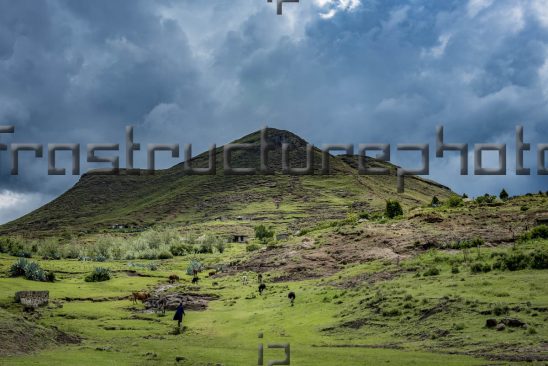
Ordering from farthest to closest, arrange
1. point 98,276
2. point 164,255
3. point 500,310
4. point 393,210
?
point 164,255 → point 393,210 → point 98,276 → point 500,310

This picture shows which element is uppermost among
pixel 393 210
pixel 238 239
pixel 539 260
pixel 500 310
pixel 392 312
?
pixel 393 210

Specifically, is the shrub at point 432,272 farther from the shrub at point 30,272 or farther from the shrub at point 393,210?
the shrub at point 393,210

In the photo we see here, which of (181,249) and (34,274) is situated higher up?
(34,274)

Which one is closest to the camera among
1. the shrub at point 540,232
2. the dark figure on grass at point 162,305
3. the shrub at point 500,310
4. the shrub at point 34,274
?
the shrub at point 500,310

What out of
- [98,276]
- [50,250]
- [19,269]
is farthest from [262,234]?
[19,269]

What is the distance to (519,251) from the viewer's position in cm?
5281

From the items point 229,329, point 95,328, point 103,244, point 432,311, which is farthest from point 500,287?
point 103,244

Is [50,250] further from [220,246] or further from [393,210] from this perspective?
[393,210]

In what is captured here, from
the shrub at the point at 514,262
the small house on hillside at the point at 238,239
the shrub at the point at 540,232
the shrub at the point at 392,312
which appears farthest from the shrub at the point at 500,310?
the small house on hillside at the point at 238,239

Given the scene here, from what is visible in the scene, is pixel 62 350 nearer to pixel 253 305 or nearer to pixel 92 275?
pixel 253 305

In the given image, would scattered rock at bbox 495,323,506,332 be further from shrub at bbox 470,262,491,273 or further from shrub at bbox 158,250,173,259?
shrub at bbox 158,250,173,259

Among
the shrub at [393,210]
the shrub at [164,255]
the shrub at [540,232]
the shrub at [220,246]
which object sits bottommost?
the shrub at [164,255]

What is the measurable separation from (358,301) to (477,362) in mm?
20203

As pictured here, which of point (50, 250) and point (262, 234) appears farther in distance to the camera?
point (262, 234)
